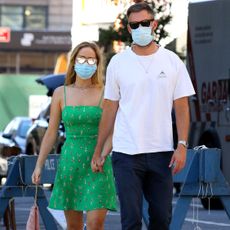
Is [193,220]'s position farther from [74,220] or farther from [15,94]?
[15,94]

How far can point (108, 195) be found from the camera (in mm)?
9031

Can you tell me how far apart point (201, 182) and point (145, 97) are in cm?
251

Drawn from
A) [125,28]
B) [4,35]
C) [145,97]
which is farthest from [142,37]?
[4,35]

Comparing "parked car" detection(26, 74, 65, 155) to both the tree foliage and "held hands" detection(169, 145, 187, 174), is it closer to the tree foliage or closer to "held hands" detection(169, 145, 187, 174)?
the tree foliage

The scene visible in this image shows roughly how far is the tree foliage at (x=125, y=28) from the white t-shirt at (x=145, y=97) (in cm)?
1384

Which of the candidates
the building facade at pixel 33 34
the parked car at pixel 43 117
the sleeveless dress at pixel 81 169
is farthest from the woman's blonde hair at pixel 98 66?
the building facade at pixel 33 34

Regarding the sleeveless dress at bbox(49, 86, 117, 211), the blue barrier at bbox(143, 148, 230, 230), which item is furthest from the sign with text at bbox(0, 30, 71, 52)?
the sleeveless dress at bbox(49, 86, 117, 211)

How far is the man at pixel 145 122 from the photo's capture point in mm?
8148

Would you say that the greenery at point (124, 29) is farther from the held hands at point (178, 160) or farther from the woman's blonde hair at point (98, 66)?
the held hands at point (178, 160)

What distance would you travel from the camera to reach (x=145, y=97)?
26.7 ft

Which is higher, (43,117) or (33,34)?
(33,34)

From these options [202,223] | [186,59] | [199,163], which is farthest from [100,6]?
[199,163]

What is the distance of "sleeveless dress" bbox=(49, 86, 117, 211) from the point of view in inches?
355

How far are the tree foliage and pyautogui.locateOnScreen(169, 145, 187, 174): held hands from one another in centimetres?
1402
